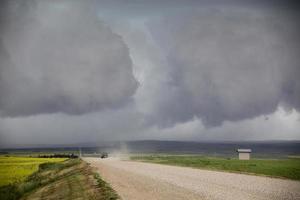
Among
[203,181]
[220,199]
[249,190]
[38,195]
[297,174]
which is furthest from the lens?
[297,174]

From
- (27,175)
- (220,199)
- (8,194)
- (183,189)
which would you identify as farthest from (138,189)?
(27,175)

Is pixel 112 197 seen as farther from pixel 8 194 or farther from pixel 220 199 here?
pixel 8 194

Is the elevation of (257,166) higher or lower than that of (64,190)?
higher

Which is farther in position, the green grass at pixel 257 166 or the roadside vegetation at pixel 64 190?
the green grass at pixel 257 166

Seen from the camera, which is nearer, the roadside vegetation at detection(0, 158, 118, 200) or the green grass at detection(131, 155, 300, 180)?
the roadside vegetation at detection(0, 158, 118, 200)

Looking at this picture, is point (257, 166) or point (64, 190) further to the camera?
point (257, 166)

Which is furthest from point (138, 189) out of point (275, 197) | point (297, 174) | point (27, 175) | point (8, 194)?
point (27, 175)

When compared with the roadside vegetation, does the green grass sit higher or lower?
higher

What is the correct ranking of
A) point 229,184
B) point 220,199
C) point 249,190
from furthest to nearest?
1. point 229,184
2. point 249,190
3. point 220,199

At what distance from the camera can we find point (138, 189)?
34.9 m

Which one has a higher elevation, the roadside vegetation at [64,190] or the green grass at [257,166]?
the green grass at [257,166]

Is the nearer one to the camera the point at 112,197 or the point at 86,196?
the point at 112,197

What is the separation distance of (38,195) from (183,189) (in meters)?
17.3

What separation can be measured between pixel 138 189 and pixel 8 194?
18.3 meters
